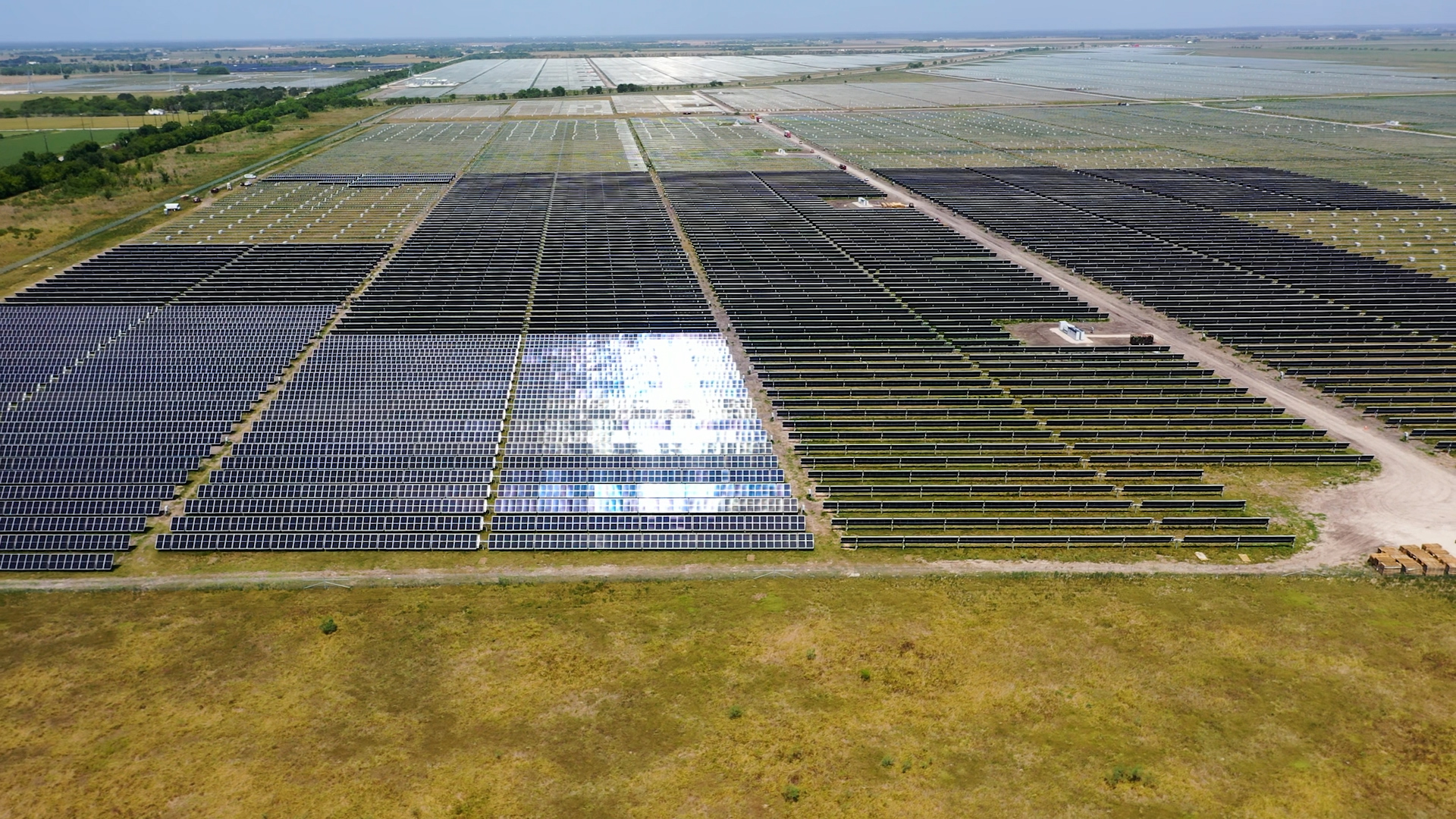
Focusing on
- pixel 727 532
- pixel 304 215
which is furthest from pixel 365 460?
pixel 304 215

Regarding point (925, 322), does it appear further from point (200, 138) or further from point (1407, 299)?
point (200, 138)

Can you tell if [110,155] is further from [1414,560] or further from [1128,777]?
[1414,560]

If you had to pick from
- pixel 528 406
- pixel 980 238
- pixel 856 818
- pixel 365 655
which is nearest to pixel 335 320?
pixel 528 406

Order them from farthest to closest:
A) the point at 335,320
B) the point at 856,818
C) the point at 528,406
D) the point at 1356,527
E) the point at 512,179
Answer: the point at 512,179 → the point at 335,320 → the point at 528,406 → the point at 1356,527 → the point at 856,818

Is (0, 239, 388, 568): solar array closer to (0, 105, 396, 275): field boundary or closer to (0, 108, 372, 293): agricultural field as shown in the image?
(0, 108, 372, 293): agricultural field

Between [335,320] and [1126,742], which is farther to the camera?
[335,320]

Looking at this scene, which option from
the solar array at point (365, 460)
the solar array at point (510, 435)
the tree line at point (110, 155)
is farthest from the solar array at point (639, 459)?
the tree line at point (110, 155)
